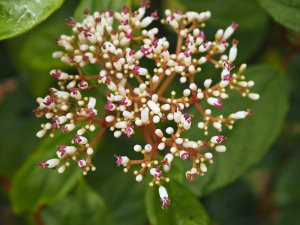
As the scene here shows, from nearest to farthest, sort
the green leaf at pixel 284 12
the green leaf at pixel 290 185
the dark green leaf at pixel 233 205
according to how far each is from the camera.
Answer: the green leaf at pixel 284 12 < the green leaf at pixel 290 185 < the dark green leaf at pixel 233 205

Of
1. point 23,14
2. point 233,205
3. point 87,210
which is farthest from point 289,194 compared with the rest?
point 23,14

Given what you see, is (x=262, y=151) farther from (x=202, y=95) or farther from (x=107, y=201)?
(x=107, y=201)

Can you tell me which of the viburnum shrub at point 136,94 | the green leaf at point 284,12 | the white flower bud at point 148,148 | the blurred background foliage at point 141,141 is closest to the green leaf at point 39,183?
the blurred background foliage at point 141,141

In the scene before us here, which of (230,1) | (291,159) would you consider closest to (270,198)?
(291,159)

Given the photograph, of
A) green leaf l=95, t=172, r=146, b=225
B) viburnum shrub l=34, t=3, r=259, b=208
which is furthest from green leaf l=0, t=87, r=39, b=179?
viburnum shrub l=34, t=3, r=259, b=208

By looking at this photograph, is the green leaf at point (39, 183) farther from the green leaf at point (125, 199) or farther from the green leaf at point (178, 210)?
the green leaf at point (125, 199)

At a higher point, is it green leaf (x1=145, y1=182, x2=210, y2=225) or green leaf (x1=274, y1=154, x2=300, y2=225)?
green leaf (x1=145, y1=182, x2=210, y2=225)

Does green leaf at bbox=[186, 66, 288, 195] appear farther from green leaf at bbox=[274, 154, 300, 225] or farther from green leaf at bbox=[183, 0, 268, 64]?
green leaf at bbox=[274, 154, 300, 225]
